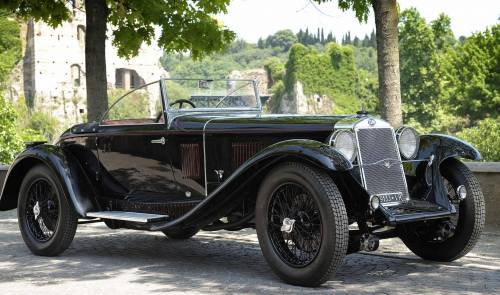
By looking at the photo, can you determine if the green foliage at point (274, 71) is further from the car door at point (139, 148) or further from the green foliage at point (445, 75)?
the car door at point (139, 148)

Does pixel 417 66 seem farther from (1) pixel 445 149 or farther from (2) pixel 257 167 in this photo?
(2) pixel 257 167

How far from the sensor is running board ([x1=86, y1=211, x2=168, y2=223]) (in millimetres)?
7394

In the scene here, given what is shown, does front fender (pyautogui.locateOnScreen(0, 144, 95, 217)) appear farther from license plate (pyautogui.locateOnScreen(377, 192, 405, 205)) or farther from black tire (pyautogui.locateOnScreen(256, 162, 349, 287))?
license plate (pyautogui.locateOnScreen(377, 192, 405, 205))

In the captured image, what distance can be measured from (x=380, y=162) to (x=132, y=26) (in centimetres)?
784

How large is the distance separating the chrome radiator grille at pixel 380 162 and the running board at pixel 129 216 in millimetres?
1952

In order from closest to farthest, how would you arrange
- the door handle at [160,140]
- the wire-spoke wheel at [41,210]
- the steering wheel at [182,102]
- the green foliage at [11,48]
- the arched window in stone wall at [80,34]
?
the door handle at [160,140], the steering wheel at [182,102], the wire-spoke wheel at [41,210], the green foliage at [11,48], the arched window in stone wall at [80,34]

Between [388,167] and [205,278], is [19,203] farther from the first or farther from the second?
[388,167]

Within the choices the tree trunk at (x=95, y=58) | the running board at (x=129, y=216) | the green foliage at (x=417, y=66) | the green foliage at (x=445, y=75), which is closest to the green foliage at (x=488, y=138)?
the green foliage at (x=445, y=75)

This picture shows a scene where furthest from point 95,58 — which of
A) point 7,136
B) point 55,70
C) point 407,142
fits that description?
point 55,70

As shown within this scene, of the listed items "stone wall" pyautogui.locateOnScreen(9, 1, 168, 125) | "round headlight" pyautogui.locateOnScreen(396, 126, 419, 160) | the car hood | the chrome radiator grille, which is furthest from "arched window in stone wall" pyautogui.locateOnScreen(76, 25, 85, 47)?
the chrome radiator grille

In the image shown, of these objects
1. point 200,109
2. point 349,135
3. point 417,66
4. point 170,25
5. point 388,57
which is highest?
point 417,66

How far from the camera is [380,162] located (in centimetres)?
666

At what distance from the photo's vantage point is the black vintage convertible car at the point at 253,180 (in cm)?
A: 625

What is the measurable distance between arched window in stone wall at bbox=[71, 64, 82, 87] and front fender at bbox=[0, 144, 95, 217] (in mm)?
104882
